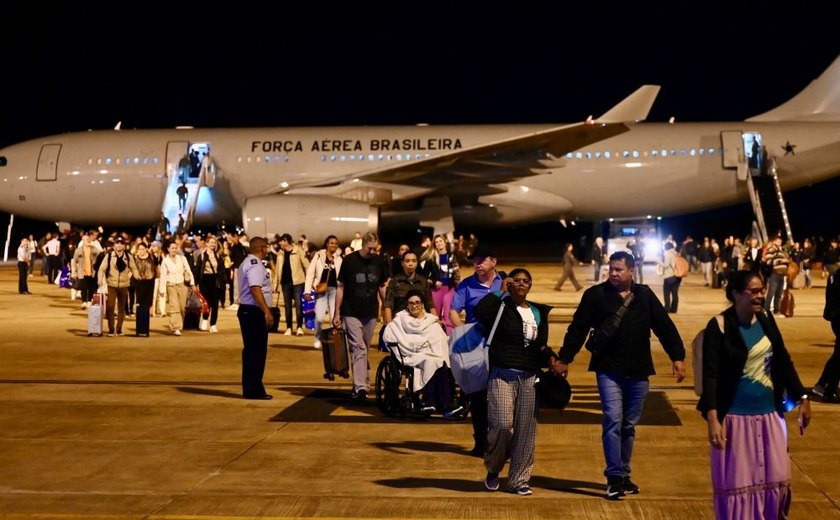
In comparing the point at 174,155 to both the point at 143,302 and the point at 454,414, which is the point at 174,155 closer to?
the point at 143,302

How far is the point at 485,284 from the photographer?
28.6 feet

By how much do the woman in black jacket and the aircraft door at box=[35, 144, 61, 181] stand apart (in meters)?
25.9

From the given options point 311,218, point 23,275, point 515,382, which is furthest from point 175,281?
point 515,382

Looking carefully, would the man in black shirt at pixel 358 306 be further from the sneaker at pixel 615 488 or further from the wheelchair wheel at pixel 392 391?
the sneaker at pixel 615 488

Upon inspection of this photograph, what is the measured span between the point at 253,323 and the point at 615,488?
483 centimetres

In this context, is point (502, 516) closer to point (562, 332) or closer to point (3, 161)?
point (562, 332)

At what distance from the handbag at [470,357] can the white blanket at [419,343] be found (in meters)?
1.84

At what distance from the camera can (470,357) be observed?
24.2ft

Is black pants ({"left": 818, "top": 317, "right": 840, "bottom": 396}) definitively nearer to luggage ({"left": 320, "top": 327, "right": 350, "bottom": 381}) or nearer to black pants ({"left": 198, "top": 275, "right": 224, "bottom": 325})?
luggage ({"left": 320, "top": 327, "right": 350, "bottom": 381})

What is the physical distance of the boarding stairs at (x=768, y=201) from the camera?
29.0 metres

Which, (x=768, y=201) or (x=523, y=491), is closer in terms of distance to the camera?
(x=523, y=491)

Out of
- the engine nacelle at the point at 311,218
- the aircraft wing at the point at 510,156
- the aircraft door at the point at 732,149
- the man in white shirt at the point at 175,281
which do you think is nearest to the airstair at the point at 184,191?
the aircraft wing at the point at 510,156

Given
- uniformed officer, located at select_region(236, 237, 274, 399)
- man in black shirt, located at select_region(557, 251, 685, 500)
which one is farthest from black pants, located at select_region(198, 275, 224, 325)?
man in black shirt, located at select_region(557, 251, 685, 500)

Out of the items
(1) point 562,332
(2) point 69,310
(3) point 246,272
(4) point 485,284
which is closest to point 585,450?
(4) point 485,284
